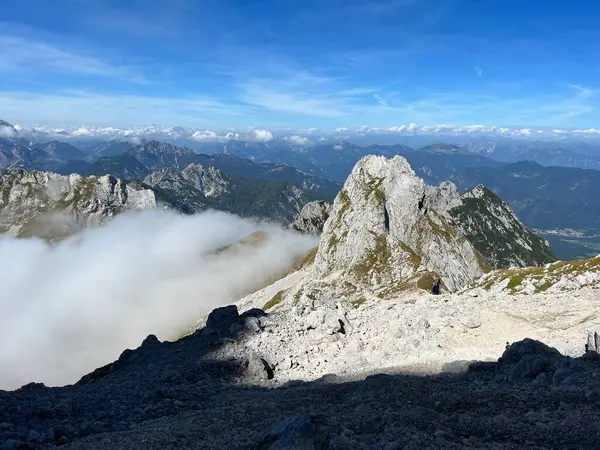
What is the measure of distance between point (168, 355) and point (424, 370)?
2263 cm

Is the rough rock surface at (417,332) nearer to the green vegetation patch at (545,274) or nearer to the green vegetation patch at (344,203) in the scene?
the green vegetation patch at (545,274)

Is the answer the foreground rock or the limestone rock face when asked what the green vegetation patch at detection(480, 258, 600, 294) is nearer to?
the foreground rock

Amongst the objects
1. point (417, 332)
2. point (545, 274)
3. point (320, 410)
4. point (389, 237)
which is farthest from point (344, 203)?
point (320, 410)

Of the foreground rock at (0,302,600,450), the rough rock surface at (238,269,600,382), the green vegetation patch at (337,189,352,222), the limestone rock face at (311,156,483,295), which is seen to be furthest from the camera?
the green vegetation patch at (337,189,352,222)

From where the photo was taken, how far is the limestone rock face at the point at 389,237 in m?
131

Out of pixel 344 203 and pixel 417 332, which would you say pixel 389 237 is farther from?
pixel 417 332

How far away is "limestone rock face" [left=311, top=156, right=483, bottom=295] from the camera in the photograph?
131137 millimetres

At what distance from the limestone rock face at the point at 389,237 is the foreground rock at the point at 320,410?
92.4 metres

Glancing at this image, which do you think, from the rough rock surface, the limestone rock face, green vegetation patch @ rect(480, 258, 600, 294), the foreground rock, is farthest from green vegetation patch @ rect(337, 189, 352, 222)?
the foreground rock

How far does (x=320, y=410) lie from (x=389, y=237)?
123312mm

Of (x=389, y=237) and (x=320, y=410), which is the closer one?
(x=320, y=410)

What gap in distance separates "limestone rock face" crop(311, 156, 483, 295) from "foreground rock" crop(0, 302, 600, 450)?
9242 centimetres

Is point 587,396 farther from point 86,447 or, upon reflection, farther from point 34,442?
point 34,442

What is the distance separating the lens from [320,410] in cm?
2408
